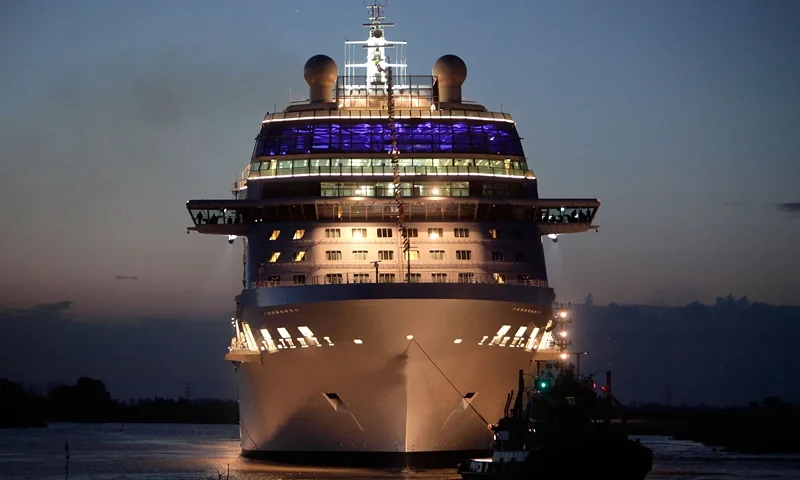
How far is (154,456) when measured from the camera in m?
79.5

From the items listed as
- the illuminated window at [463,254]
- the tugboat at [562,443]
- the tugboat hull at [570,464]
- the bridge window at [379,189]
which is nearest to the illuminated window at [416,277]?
the illuminated window at [463,254]

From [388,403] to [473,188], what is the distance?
1062 cm

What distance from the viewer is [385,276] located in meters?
47.6

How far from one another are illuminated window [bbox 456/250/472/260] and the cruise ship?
0.28ft

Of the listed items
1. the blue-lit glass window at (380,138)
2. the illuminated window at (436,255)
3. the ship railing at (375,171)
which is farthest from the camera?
the blue-lit glass window at (380,138)

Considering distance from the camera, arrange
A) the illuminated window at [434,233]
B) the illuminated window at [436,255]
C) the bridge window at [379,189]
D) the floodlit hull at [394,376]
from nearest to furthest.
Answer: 1. the floodlit hull at [394,376]
2. the illuminated window at [436,255]
3. the illuminated window at [434,233]
4. the bridge window at [379,189]

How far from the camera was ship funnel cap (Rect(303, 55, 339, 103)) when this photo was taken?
5769 cm

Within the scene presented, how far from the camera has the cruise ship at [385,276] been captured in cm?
4409

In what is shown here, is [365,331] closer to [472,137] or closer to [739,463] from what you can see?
[472,137]

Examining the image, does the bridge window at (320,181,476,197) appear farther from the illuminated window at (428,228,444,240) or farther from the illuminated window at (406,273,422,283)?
the illuminated window at (406,273,422,283)

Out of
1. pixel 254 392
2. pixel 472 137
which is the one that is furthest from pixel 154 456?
pixel 472 137

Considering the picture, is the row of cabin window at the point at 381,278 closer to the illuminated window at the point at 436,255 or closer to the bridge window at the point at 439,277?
the bridge window at the point at 439,277

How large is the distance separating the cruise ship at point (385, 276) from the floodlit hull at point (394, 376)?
5cm

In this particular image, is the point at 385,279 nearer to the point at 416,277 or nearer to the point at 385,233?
the point at 416,277
